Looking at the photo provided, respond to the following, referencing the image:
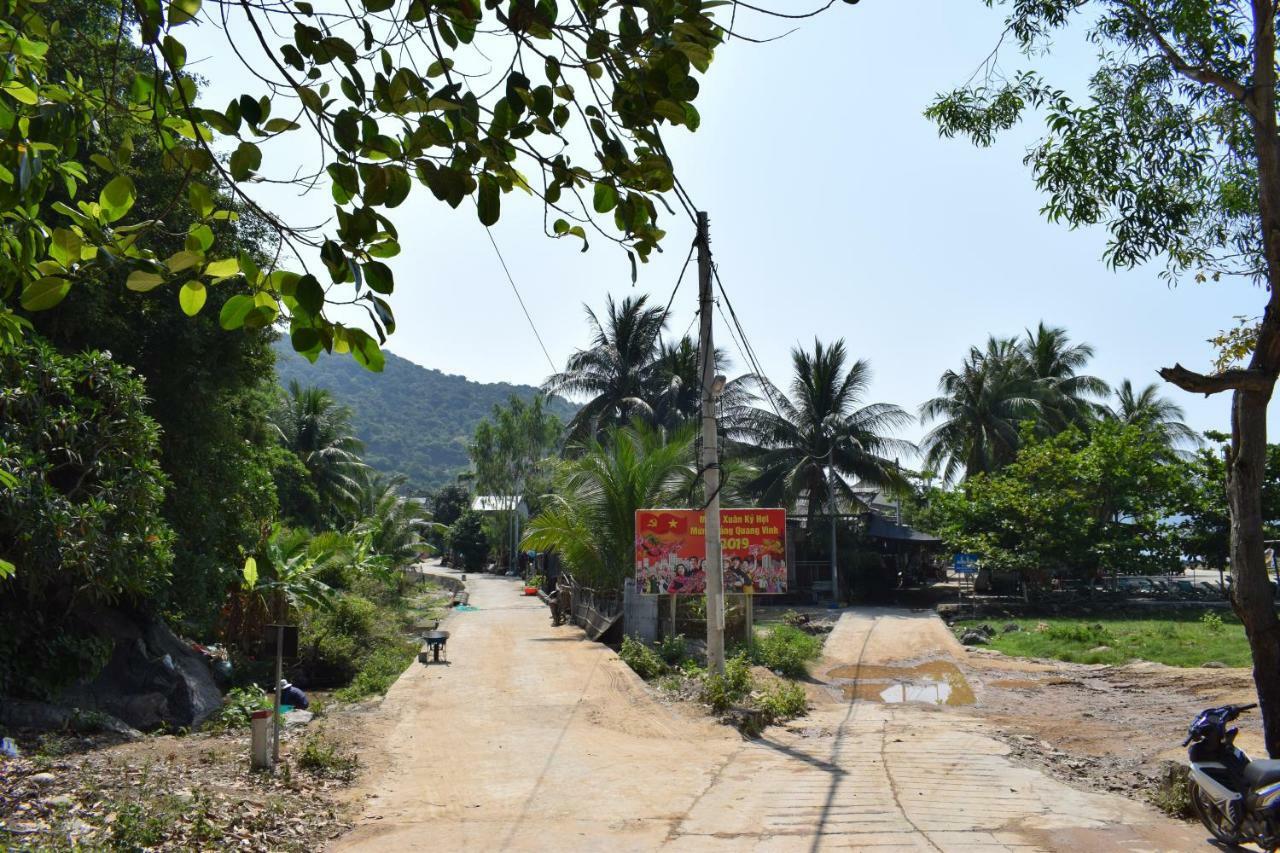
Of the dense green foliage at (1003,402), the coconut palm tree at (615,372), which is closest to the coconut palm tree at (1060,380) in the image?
the dense green foliage at (1003,402)

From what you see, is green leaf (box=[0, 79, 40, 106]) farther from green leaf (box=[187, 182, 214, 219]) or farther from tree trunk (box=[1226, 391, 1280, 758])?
tree trunk (box=[1226, 391, 1280, 758])

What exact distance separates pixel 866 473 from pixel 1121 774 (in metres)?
27.2

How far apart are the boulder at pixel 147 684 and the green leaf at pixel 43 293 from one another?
10437mm

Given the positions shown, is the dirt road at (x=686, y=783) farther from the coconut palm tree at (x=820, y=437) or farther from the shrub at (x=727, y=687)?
the coconut palm tree at (x=820, y=437)

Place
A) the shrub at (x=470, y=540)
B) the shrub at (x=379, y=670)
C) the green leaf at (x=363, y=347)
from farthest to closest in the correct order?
the shrub at (x=470, y=540) → the shrub at (x=379, y=670) → the green leaf at (x=363, y=347)

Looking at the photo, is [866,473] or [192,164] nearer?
[192,164]

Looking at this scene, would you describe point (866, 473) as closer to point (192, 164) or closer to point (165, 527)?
point (165, 527)

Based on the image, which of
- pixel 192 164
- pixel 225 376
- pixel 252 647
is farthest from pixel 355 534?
pixel 192 164

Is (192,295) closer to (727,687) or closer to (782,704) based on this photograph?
(727,687)

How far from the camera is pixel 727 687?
12664mm

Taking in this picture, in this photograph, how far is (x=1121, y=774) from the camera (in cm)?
929

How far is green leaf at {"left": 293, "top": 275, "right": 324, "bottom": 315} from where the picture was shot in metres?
2.50

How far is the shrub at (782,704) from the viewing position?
40.8 ft

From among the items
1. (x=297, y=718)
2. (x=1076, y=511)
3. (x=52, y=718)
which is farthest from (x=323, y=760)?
(x=1076, y=511)
